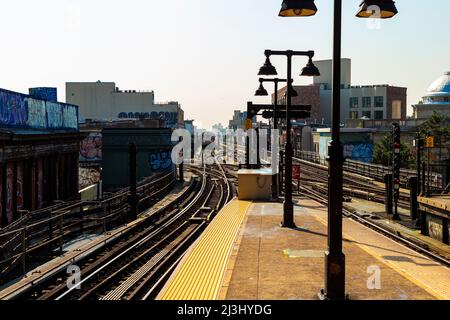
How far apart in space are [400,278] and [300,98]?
4801 inches

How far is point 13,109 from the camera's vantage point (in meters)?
27.5

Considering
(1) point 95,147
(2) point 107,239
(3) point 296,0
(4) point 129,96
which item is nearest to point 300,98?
(4) point 129,96

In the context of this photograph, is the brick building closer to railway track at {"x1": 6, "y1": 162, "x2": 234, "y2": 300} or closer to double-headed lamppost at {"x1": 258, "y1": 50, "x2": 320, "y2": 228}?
railway track at {"x1": 6, "y1": 162, "x2": 234, "y2": 300}

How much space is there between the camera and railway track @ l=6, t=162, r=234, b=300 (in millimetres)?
14000

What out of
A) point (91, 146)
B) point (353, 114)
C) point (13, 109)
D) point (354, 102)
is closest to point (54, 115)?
point (13, 109)

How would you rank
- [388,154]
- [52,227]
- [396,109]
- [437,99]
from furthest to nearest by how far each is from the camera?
[396,109]
[437,99]
[388,154]
[52,227]

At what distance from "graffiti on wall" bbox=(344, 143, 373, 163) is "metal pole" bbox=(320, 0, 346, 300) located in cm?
6335

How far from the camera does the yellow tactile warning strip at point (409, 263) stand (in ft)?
37.5

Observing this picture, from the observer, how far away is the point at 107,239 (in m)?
21.5

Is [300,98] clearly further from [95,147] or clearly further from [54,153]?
[54,153]

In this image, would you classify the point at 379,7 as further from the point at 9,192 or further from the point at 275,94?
the point at 9,192

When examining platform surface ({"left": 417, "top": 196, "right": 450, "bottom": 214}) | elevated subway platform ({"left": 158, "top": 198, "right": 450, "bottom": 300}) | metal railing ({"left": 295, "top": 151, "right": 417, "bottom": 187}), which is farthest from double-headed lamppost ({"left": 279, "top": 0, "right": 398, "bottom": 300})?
metal railing ({"left": 295, "top": 151, "right": 417, "bottom": 187})

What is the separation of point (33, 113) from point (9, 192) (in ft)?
21.0

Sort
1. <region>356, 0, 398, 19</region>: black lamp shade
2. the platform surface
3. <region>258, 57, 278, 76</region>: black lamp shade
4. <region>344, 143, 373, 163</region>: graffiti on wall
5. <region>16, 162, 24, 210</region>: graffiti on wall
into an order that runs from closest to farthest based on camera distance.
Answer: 1. <region>356, 0, 398, 19</region>: black lamp shade
2. the platform surface
3. <region>258, 57, 278, 76</region>: black lamp shade
4. <region>16, 162, 24, 210</region>: graffiti on wall
5. <region>344, 143, 373, 163</region>: graffiti on wall
